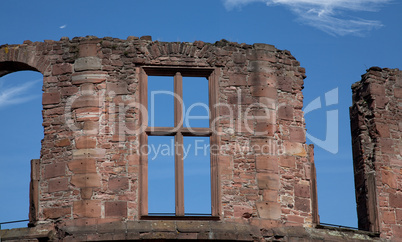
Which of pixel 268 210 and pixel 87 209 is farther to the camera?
pixel 268 210

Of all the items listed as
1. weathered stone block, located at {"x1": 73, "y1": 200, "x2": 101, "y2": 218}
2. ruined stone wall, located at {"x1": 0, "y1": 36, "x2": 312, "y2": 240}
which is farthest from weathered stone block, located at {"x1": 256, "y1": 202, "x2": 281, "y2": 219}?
weathered stone block, located at {"x1": 73, "y1": 200, "x2": 101, "y2": 218}

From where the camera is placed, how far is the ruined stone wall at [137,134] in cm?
1522

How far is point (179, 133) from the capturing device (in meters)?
15.7

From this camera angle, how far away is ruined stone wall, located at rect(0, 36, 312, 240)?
15219 mm

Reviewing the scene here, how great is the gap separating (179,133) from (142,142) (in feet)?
2.09

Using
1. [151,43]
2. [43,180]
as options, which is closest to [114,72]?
[151,43]

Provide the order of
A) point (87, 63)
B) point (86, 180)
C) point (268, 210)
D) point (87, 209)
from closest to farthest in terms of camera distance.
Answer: point (87, 209) → point (86, 180) → point (268, 210) → point (87, 63)

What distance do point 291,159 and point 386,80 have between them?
2.92 meters

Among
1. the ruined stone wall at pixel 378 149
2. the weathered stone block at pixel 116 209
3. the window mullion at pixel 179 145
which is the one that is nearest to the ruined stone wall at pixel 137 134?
the weathered stone block at pixel 116 209

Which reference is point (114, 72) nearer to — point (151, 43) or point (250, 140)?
point (151, 43)

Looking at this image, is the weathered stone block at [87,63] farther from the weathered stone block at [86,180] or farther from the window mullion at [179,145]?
the weathered stone block at [86,180]

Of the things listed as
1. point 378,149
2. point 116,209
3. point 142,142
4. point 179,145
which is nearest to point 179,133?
point 179,145

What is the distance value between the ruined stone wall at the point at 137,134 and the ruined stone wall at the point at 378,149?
4.46 ft

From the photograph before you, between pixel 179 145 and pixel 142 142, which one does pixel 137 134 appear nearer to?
pixel 142 142
